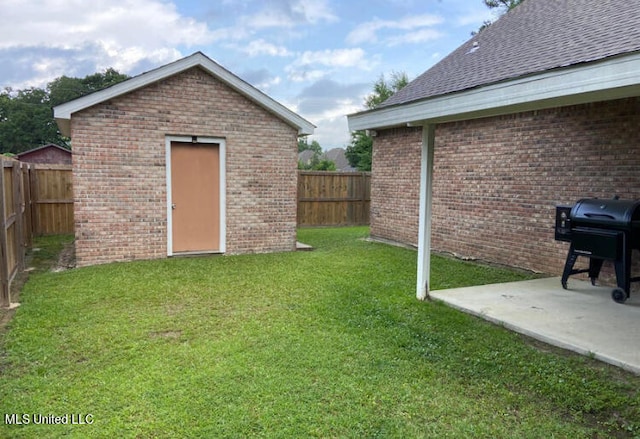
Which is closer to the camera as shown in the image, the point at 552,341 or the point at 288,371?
the point at 288,371

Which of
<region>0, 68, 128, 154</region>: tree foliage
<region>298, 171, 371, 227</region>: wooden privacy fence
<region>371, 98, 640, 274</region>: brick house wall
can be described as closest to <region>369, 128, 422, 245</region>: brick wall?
<region>371, 98, 640, 274</region>: brick house wall

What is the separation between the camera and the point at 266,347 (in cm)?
401

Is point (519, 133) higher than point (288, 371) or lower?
higher

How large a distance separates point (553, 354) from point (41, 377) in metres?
4.25

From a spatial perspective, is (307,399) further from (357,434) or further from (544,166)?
(544,166)

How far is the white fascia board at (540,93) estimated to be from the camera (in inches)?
122

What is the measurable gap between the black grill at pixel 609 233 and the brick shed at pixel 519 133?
87 cm

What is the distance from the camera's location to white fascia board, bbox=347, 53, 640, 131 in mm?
3107

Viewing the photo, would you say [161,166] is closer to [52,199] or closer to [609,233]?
[52,199]

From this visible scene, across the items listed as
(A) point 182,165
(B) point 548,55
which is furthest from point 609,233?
(A) point 182,165

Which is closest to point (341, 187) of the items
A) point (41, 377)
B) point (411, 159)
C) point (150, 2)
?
point (411, 159)

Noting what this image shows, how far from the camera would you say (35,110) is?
148 ft

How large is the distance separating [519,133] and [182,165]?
612cm

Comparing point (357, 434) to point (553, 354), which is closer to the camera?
point (357, 434)
